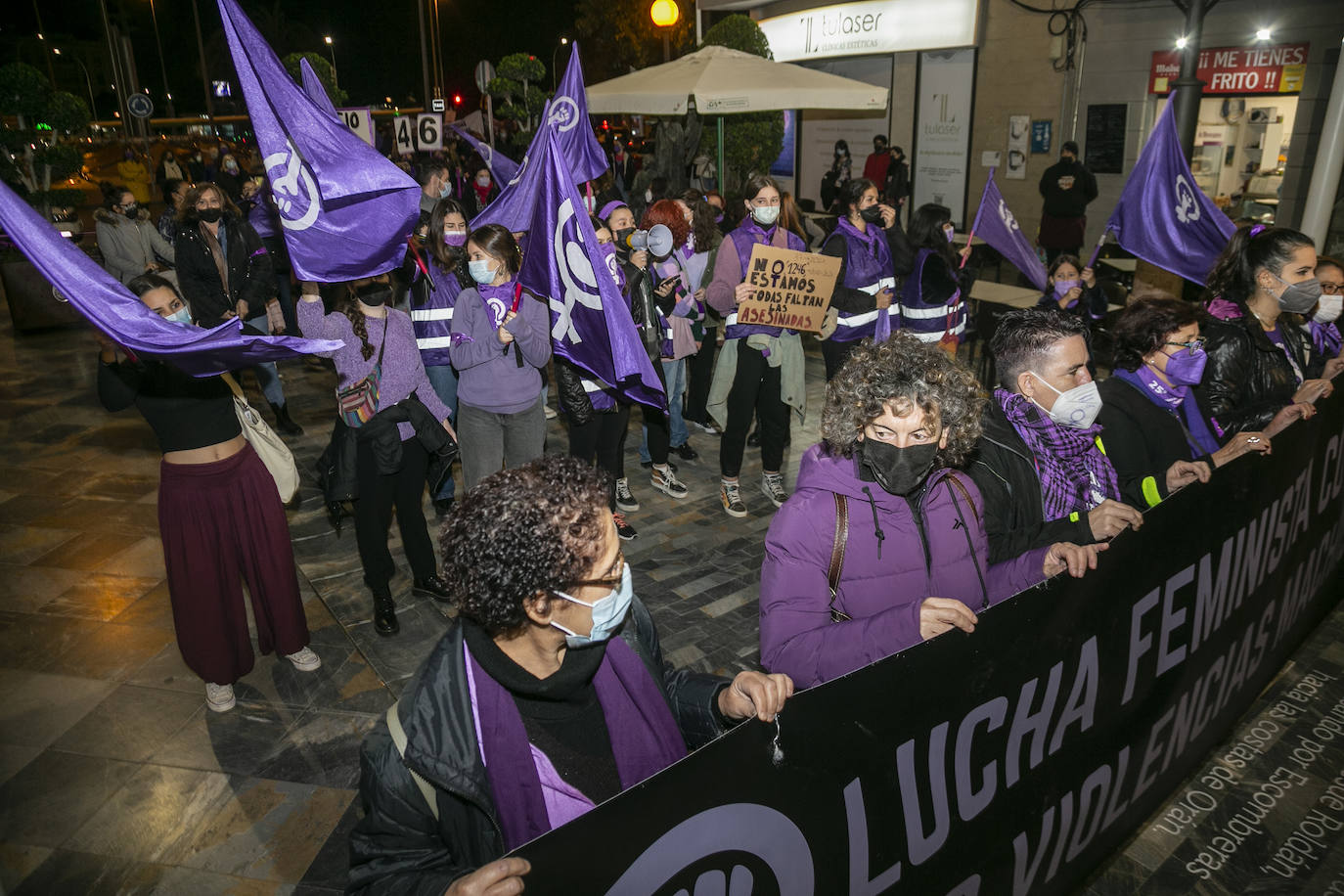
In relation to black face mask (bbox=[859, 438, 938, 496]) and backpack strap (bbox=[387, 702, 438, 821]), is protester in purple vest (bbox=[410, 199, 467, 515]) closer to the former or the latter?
black face mask (bbox=[859, 438, 938, 496])

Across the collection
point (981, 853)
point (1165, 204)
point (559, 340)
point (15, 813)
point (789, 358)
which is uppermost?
point (1165, 204)

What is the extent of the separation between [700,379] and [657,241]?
7.04 ft

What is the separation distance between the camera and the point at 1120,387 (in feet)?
13.0

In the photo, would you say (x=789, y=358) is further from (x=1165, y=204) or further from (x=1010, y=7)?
(x=1010, y=7)

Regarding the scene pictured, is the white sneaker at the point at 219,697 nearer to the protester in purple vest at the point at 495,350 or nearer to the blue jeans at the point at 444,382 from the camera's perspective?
the protester in purple vest at the point at 495,350

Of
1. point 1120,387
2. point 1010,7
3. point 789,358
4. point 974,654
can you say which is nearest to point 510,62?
point 1010,7

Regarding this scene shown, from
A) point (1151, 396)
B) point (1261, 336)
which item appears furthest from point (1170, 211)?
point (1151, 396)

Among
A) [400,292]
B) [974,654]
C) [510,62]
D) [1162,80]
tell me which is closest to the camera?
[974,654]

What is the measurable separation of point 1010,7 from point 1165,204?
41.8 ft

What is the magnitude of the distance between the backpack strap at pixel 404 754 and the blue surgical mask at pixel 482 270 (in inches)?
138

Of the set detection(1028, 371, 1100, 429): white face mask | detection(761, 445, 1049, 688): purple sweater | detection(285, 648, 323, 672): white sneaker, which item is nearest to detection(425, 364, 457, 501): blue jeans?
detection(285, 648, 323, 672): white sneaker

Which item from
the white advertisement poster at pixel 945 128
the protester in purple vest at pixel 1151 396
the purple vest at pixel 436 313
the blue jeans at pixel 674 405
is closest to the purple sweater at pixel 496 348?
the purple vest at pixel 436 313

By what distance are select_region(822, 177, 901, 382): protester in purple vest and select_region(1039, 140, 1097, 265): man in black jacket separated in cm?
739

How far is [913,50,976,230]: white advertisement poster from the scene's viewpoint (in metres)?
17.9
